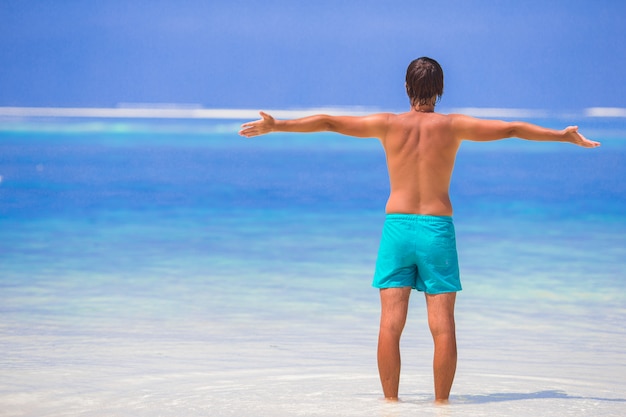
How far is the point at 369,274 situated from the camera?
7.24m

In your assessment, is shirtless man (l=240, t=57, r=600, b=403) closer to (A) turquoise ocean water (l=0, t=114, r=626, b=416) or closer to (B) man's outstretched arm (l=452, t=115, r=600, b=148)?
(B) man's outstretched arm (l=452, t=115, r=600, b=148)

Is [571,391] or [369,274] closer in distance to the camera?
[571,391]

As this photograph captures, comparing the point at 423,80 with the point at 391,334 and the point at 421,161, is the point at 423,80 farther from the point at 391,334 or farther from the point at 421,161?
the point at 391,334

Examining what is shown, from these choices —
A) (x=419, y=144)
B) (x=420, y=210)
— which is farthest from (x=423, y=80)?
(x=420, y=210)

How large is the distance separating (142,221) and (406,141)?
7.74 metres

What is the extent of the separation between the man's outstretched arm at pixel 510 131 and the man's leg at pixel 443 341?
0.53 meters

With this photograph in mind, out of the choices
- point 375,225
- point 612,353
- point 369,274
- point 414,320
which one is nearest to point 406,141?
point 612,353

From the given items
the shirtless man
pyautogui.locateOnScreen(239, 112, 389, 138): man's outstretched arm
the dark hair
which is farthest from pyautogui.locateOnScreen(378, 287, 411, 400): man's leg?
the dark hair

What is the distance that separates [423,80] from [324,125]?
0.36 meters

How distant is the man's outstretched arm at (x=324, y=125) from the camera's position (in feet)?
11.9

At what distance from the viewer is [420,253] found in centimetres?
366

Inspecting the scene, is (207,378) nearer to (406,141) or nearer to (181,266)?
(406,141)

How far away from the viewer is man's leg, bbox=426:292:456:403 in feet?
12.1

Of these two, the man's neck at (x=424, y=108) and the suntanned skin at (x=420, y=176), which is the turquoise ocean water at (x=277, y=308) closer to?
the suntanned skin at (x=420, y=176)
